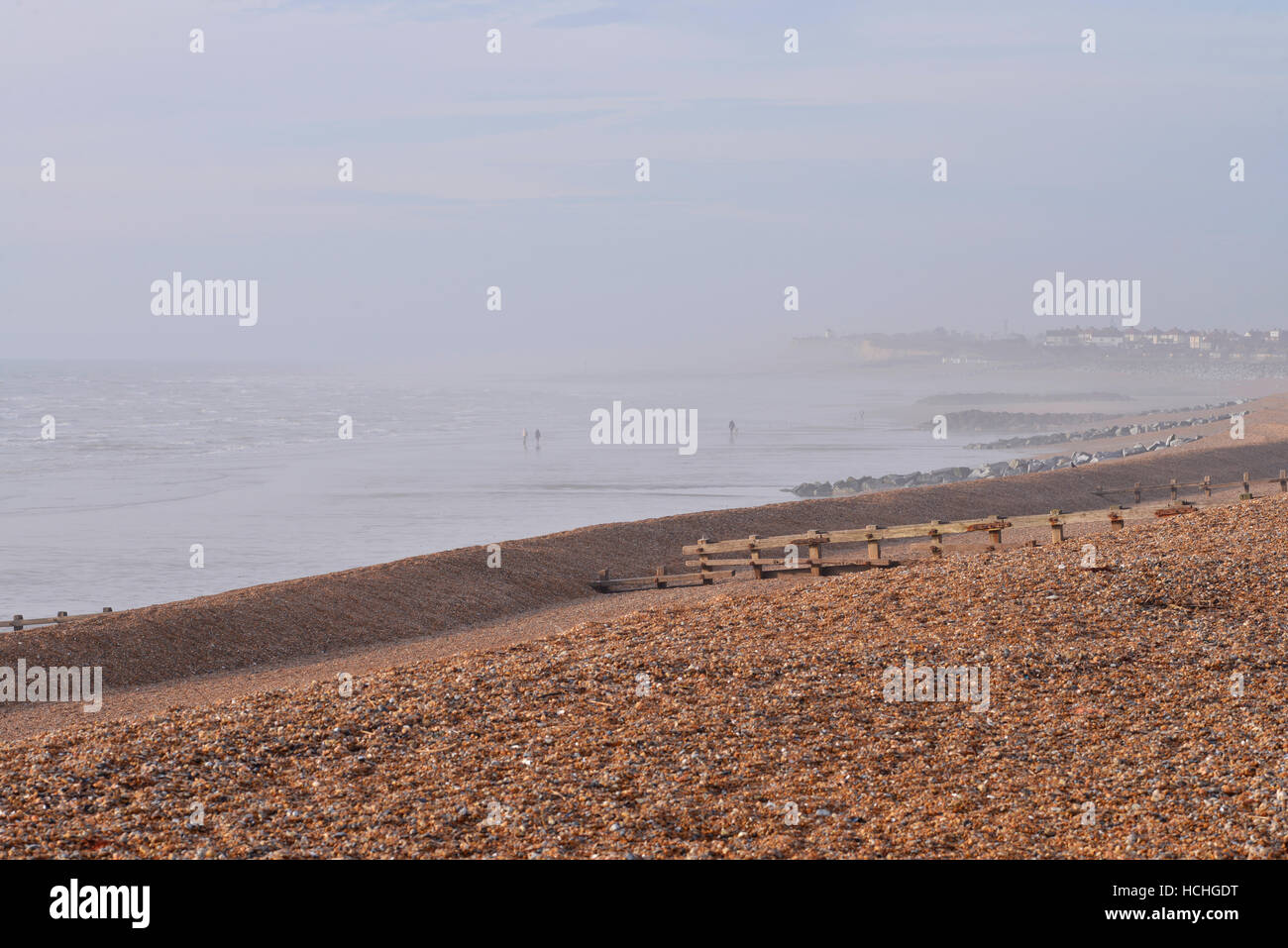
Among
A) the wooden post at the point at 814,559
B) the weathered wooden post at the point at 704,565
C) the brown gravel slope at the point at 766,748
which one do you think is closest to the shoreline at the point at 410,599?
the weathered wooden post at the point at 704,565

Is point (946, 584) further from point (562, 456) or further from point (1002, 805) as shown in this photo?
point (562, 456)

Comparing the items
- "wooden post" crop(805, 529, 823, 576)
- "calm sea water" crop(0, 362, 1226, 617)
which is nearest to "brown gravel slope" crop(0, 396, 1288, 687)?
"wooden post" crop(805, 529, 823, 576)

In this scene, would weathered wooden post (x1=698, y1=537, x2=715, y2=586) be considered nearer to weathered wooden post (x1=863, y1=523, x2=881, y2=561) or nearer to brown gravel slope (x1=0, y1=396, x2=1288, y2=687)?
brown gravel slope (x1=0, y1=396, x2=1288, y2=687)

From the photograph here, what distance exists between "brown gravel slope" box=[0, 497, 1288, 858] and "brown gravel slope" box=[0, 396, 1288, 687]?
615 cm

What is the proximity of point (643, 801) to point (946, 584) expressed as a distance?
299 inches

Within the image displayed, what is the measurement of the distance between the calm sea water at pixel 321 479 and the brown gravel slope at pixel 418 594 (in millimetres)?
7314

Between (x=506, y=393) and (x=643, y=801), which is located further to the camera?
(x=506, y=393)

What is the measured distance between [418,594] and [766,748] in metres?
12.9

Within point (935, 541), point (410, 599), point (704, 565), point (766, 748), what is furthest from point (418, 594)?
point (766, 748)

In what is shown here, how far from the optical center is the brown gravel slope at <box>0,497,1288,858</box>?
7.77 meters

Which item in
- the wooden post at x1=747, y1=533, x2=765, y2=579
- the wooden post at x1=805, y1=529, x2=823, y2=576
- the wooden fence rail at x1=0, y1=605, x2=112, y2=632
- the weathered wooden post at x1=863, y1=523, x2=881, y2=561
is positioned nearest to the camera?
the wooden fence rail at x1=0, y1=605, x2=112, y2=632

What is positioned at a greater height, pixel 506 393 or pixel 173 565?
pixel 506 393
